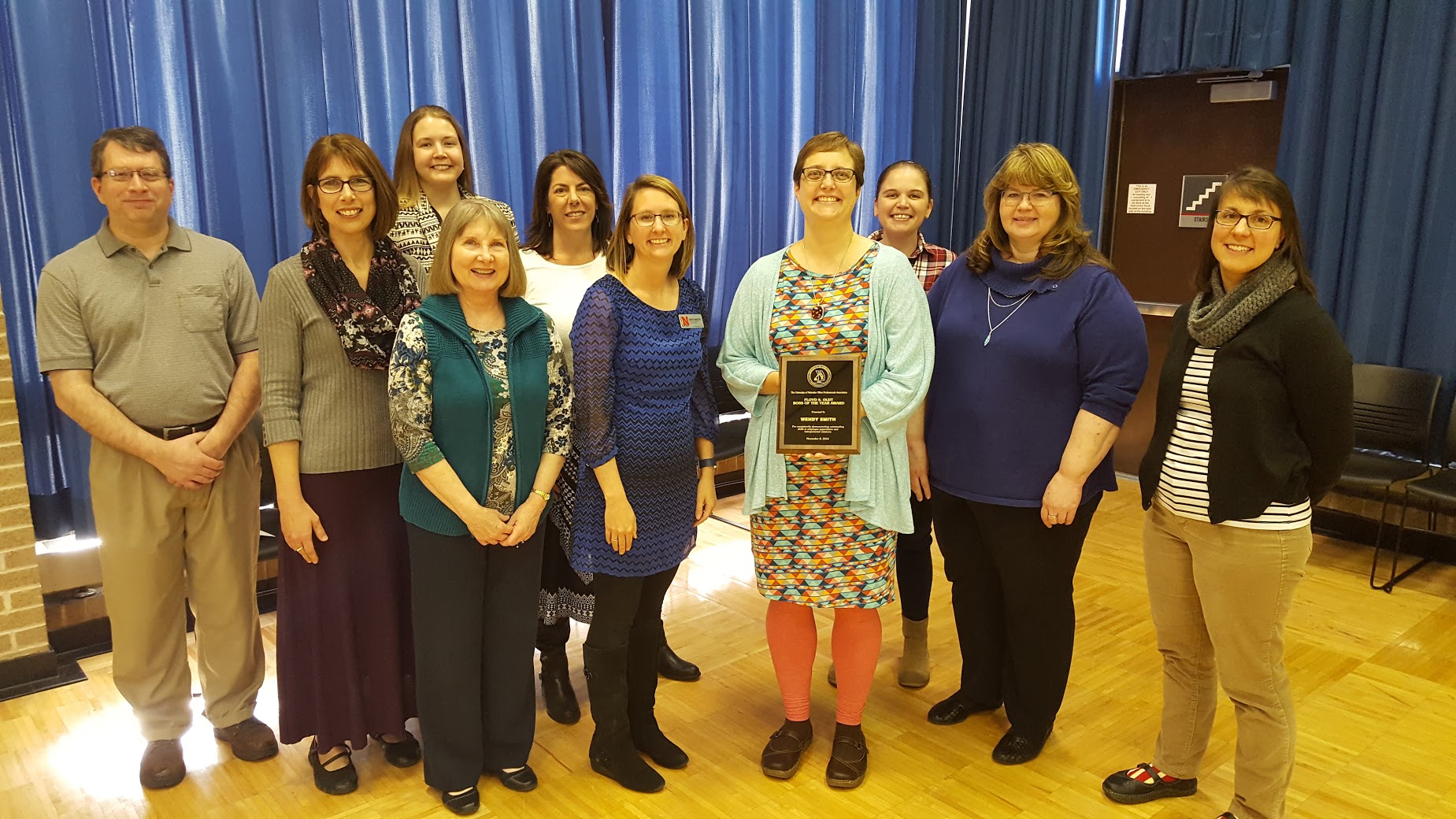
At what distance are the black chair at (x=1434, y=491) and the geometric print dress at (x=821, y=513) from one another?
2718mm

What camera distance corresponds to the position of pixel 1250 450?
2.18 m

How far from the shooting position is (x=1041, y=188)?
2.48 m

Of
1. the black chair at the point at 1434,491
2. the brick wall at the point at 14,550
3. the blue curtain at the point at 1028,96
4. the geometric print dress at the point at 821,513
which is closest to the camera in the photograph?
the geometric print dress at the point at 821,513

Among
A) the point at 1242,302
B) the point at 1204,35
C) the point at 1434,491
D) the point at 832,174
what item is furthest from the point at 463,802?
the point at 1204,35

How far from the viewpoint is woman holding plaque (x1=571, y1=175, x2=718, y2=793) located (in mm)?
2438

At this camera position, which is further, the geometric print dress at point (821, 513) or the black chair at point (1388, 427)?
the black chair at point (1388, 427)

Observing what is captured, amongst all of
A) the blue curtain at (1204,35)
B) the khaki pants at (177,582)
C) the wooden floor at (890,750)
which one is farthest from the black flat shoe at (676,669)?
the blue curtain at (1204,35)

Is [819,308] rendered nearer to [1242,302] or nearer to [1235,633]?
[1242,302]

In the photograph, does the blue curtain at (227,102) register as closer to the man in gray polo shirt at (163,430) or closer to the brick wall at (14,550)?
the brick wall at (14,550)

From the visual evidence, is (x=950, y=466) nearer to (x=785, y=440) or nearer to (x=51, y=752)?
(x=785, y=440)

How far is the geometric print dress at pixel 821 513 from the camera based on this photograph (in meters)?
2.52

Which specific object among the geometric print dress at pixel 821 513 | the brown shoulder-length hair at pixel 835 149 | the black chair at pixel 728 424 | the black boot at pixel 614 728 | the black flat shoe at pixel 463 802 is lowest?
the black flat shoe at pixel 463 802

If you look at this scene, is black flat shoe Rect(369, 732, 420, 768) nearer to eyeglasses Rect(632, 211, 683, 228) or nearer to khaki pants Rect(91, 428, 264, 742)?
khaki pants Rect(91, 428, 264, 742)

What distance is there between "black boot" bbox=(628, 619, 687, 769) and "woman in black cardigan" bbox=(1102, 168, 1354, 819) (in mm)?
1333
